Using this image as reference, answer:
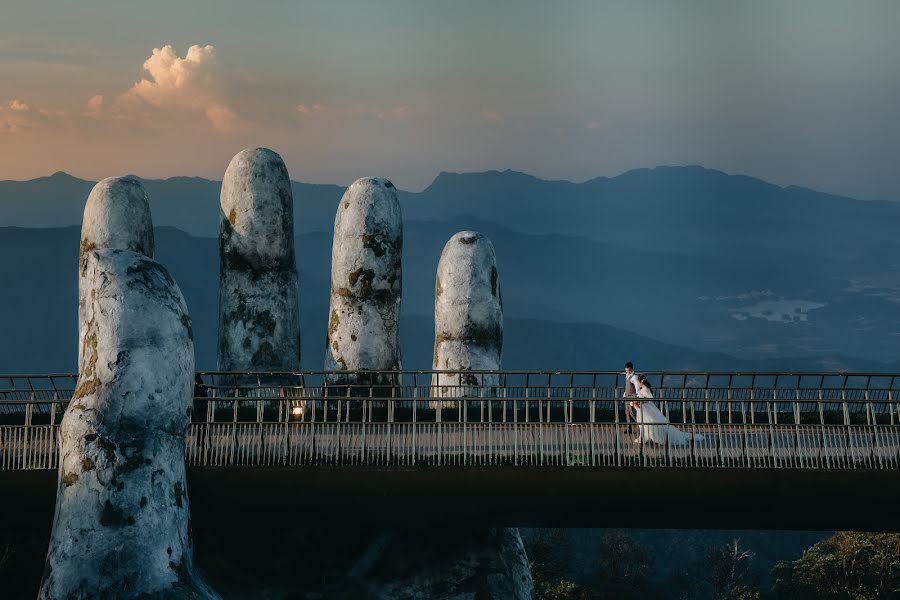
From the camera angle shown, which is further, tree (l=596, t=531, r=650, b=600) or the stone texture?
tree (l=596, t=531, r=650, b=600)

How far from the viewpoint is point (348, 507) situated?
894 inches

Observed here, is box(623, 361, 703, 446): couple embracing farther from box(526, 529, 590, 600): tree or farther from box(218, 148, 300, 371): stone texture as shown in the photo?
box(526, 529, 590, 600): tree

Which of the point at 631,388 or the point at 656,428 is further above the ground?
the point at 631,388

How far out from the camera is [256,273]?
31719 mm

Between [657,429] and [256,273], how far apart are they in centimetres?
1381

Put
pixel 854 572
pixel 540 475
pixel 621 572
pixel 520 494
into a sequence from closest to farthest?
pixel 540 475 → pixel 520 494 → pixel 854 572 → pixel 621 572

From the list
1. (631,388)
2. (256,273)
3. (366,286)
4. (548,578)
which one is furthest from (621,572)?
(631,388)

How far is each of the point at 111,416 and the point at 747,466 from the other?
1294 centimetres

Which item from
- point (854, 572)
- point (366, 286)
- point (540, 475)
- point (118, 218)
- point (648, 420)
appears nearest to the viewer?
point (540, 475)

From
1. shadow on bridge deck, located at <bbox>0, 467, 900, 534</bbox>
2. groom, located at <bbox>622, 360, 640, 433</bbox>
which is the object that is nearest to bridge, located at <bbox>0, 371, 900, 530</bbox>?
shadow on bridge deck, located at <bbox>0, 467, 900, 534</bbox>

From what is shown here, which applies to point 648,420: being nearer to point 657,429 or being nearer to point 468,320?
point 657,429

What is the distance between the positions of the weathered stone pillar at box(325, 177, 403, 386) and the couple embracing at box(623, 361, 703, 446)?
8.48 metres

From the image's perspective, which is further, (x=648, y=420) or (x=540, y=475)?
(x=648, y=420)

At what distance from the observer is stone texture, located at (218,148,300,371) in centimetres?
3147
